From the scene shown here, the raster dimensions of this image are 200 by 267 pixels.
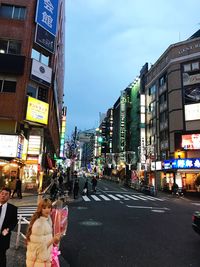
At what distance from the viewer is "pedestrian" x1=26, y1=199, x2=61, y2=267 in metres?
4.14

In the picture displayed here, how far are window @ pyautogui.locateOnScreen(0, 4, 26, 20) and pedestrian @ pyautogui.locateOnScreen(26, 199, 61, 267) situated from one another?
2611 cm

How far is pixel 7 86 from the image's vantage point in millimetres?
23875

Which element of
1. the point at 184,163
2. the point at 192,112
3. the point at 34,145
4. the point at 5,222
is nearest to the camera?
the point at 5,222

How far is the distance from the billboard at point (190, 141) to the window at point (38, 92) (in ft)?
73.7

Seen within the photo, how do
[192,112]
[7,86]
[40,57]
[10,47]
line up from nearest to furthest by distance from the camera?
[7,86], [10,47], [40,57], [192,112]

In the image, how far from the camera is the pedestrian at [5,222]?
15.5ft

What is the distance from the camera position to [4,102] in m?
23.2

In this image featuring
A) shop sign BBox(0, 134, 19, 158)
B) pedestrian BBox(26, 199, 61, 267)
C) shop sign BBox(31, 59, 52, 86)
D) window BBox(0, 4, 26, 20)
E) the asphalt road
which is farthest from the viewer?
window BBox(0, 4, 26, 20)

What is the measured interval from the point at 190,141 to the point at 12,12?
29.0 m

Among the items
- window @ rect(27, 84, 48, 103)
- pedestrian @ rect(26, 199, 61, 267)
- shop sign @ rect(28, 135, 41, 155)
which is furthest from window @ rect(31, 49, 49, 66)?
pedestrian @ rect(26, 199, 61, 267)

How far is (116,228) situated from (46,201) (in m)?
7.21

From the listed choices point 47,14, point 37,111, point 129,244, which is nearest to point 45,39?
point 47,14

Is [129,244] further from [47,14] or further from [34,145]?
[47,14]

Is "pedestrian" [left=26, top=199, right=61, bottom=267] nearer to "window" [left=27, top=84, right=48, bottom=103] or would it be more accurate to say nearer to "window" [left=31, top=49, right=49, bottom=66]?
"window" [left=27, top=84, right=48, bottom=103]
